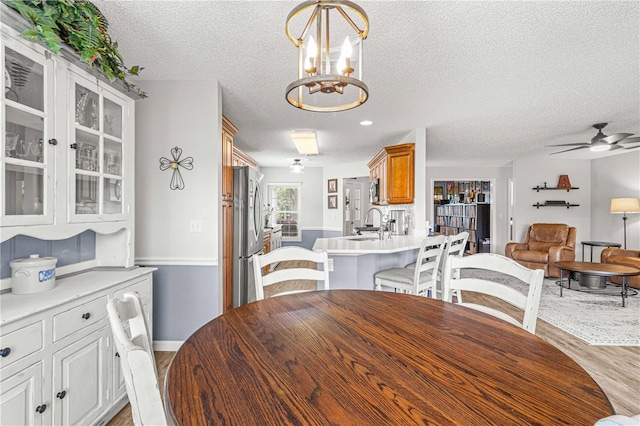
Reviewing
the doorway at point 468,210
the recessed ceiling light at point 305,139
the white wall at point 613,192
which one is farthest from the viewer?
the doorway at point 468,210

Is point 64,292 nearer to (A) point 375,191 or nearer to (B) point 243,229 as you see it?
(B) point 243,229

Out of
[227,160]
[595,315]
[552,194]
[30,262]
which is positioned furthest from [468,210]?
[30,262]

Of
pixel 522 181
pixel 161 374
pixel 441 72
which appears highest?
pixel 441 72

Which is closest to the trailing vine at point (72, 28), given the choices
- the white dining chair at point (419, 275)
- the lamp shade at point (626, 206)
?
the white dining chair at point (419, 275)

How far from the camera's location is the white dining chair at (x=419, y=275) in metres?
2.50

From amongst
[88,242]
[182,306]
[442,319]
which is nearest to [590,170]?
[442,319]

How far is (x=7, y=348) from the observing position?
3.84ft

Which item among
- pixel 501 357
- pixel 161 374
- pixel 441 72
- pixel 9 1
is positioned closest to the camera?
pixel 501 357

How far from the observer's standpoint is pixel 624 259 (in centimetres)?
471

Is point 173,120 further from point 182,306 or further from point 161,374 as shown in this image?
point 161,374

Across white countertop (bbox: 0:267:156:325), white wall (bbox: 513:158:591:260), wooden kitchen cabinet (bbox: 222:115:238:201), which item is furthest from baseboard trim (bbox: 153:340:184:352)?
white wall (bbox: 513:158:591:260)

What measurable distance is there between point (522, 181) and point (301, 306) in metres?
7.24

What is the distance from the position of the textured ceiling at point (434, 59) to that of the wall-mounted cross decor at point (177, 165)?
659 millimetres

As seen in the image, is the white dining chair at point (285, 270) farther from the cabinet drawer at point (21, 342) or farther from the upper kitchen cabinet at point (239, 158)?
the upper kitchen cabinet at point (239, 158)
